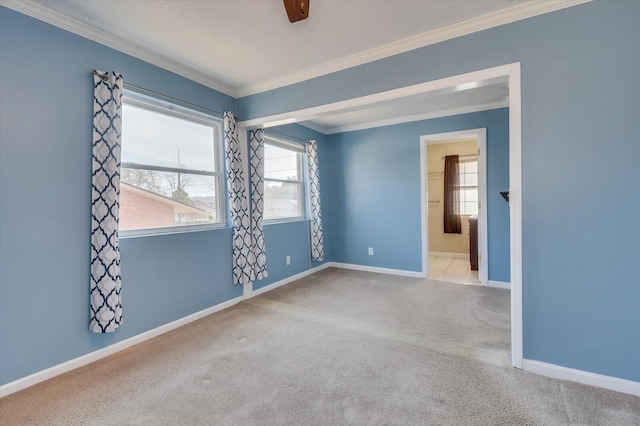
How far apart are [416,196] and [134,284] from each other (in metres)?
3.77

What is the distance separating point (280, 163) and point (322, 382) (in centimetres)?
317

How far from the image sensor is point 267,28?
2154 millimetres

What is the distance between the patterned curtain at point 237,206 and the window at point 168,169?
0.54 ft

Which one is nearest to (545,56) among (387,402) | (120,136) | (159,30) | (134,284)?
(387,402)

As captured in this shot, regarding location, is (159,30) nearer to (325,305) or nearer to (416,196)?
(325,305)

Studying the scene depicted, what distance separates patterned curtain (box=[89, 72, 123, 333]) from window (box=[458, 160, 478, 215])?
19.4 ft

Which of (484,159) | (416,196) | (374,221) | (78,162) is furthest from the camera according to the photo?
(374,221)

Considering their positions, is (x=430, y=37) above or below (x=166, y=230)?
above

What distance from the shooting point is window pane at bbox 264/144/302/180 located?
410 centimetres

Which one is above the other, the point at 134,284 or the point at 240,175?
the point at 240,175

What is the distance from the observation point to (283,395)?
1.75 m

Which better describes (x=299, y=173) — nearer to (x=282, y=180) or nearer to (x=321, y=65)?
(x=282, y=180)

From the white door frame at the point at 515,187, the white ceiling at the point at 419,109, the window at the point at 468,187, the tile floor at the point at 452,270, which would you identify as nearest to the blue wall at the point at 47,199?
the white ceiling at the point at 419,109

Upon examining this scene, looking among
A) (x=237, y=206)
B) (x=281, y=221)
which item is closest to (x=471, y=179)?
(x=281, y=221)
